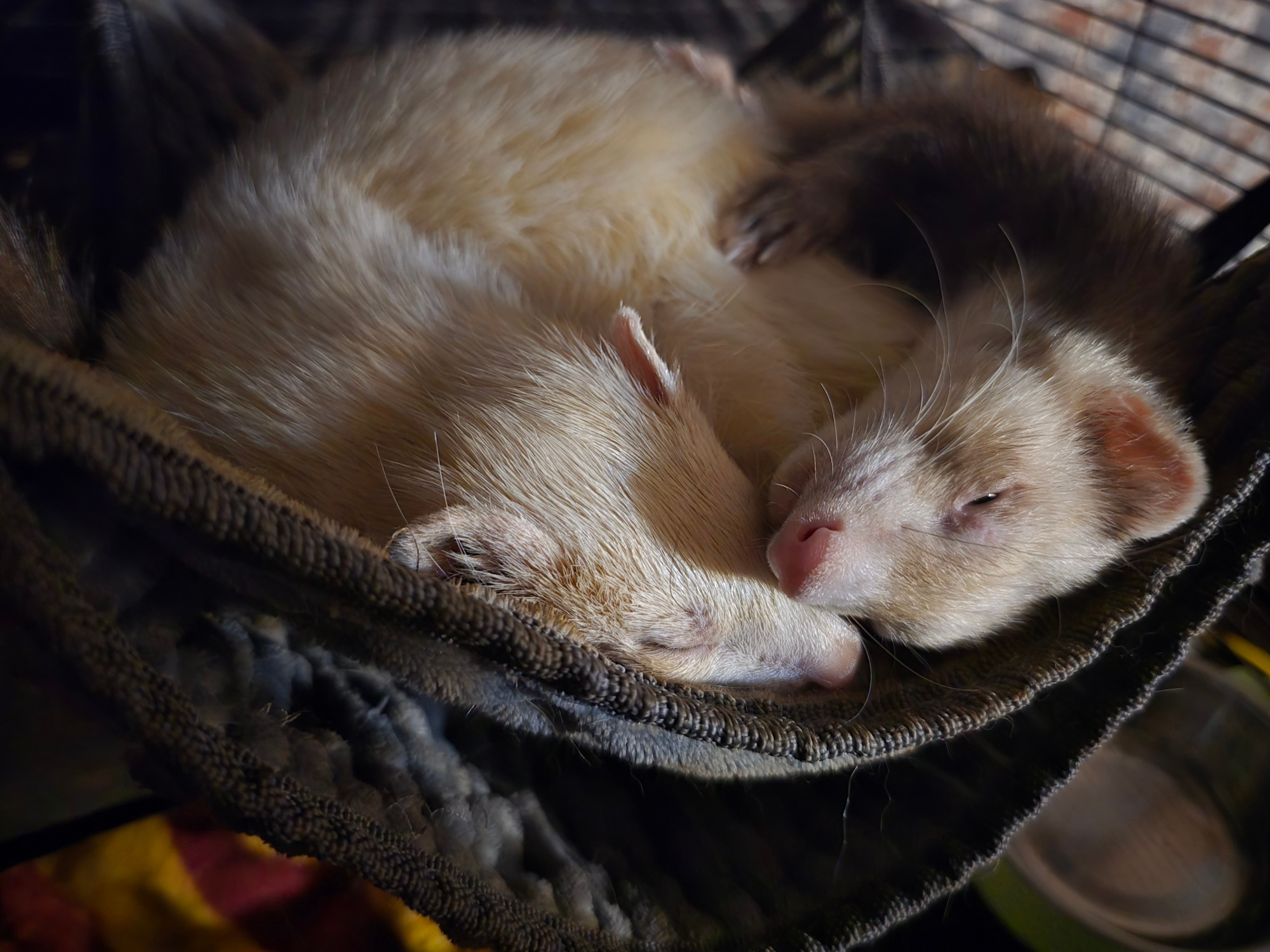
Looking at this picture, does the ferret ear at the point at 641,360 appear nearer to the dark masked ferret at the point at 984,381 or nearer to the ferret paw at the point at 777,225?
the dark masked ferret at the point at 984,381

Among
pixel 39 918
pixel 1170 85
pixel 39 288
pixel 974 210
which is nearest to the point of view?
pixel 39 918

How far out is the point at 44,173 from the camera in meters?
1.06

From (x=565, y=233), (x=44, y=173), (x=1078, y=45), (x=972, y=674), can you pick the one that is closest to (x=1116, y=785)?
(x=972, y=674)

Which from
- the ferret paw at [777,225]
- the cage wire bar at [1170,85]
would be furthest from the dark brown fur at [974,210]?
the cage wire bar at [1170,85]

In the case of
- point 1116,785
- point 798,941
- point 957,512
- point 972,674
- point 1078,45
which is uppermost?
point 1078,45

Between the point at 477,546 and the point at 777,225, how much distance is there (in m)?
0.71

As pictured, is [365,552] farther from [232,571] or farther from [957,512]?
[957,512]

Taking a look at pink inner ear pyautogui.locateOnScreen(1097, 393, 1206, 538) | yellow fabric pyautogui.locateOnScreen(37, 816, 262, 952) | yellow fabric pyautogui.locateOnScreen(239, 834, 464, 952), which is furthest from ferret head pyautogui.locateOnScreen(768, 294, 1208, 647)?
yellow fabric pyautogui.locateOnScreen(37, 816, 262, 952)

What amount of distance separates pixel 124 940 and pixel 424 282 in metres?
0.75

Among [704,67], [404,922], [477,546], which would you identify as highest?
[704,67]

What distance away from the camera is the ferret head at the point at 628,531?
81cm

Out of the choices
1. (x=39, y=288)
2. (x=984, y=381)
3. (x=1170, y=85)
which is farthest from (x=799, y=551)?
(x=1170, y=85)

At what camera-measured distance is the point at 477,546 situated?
0.79m

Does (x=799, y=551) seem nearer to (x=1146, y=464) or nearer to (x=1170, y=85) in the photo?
(x=1146, y=464)
